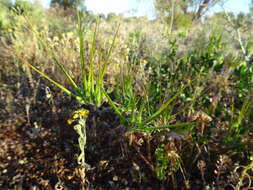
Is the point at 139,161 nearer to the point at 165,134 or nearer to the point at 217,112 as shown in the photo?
the point at 165,134

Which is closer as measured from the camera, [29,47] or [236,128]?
[236,128]

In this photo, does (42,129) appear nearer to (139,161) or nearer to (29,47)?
(139,161)

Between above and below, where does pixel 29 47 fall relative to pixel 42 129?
above

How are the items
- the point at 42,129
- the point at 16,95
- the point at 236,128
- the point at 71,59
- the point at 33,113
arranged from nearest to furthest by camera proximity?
the point at 236,128
the point at 42,129
the point at 33,113
the point at 16,95
the point at 71,59

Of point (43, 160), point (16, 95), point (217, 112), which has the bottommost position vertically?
point (43, 160)

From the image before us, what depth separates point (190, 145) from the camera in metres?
1.06

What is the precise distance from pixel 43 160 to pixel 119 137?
0.55 meters

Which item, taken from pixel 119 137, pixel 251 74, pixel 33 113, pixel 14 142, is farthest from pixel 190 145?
pixel 33 113

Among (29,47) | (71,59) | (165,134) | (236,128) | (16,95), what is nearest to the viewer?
(165,134)

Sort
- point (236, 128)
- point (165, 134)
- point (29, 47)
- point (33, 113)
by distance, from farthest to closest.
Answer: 1. point (29, 47)
2. point (33, 113)
3. point (236, 128)
4. point (165, 134)

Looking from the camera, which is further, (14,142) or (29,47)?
(29,47)

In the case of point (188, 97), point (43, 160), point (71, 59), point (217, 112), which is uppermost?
point (71, 59)

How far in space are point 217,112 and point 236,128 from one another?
1.32ft

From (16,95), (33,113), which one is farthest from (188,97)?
(16,95)
